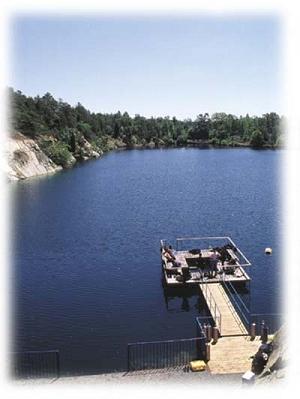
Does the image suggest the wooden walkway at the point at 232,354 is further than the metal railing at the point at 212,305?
No

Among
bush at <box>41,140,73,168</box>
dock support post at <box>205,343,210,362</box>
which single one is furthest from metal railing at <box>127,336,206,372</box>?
bush at <box>41,140,73,168</box>

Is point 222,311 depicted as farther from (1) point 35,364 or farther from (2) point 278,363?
(2) point 278,363

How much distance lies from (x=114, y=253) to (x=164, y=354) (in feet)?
51.8

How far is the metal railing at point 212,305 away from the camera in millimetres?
24822

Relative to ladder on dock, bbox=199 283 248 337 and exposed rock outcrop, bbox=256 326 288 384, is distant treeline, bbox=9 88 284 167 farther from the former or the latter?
exposed rock outcrop, bbox=256 326 288 384

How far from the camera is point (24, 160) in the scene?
3442 inches

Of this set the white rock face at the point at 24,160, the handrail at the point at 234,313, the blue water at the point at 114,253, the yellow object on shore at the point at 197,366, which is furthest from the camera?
the white rock face at the point at 24,160

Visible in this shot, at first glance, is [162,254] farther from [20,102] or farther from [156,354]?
[20,102]

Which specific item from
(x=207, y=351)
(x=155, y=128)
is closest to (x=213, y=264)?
(x=207, y=351)

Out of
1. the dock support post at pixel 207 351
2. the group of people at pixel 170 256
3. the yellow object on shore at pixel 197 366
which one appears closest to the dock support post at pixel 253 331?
the dock support post at pixel 207 351

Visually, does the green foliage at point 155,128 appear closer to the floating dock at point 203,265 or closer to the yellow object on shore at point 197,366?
the floating dock at point 203,265

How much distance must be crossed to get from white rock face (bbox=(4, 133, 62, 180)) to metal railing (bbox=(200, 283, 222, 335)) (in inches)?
2124

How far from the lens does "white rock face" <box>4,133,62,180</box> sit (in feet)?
270

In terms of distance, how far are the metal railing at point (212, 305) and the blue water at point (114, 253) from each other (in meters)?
0.69
